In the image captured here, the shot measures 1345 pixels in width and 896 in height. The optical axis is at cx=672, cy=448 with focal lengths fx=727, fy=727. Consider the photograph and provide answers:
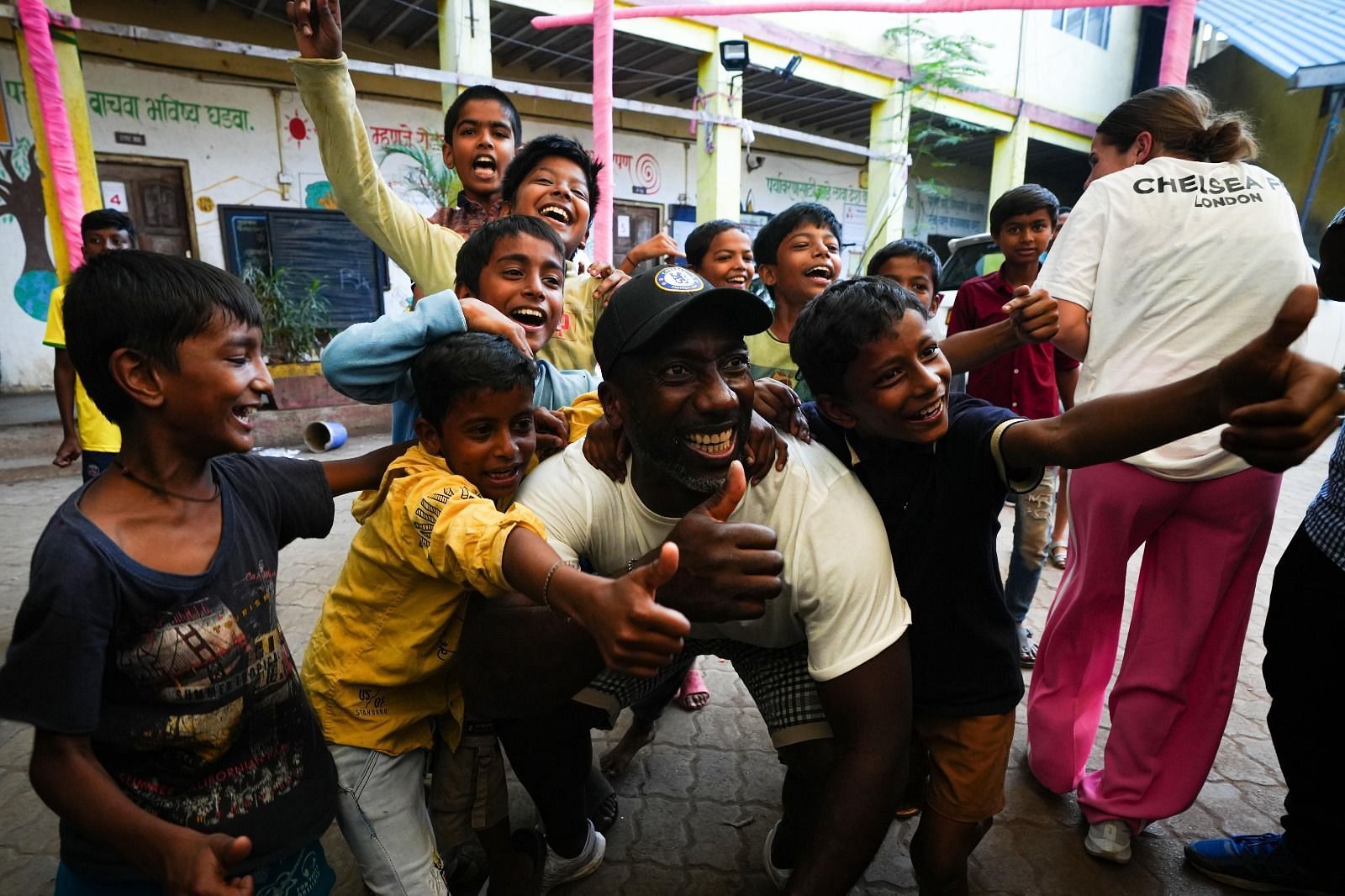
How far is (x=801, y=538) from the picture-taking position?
1651 mm

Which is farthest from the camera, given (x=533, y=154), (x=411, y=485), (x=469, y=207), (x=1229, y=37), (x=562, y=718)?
(x=1229, y=37)

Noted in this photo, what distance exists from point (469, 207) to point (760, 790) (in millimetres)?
2406

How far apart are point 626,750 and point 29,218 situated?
8.93 metres

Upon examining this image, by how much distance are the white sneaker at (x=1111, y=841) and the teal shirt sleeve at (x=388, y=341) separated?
2.27m

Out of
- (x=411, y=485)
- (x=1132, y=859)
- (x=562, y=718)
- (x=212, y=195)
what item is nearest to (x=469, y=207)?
(x=411, y=485)

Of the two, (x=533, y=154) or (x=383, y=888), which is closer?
(x=383, y=888)

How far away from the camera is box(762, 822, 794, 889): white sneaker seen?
78.3 inches

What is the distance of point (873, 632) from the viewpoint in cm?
158

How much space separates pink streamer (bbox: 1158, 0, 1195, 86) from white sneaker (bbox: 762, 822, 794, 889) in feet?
15.6

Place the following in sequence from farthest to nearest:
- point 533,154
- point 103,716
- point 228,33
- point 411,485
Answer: point 228,33
point 533,154
point 411,485
point 103,716

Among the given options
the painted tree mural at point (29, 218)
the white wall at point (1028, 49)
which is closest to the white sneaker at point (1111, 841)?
the white wall at point (1028, 49)

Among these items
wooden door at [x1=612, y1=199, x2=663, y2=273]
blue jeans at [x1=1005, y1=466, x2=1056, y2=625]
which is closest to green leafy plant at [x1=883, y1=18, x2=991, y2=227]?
wooden door at [x1=612, y1=199, x2=663, y2=273]

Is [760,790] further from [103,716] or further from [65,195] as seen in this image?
[65,195]

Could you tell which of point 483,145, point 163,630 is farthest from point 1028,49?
point 163,630
